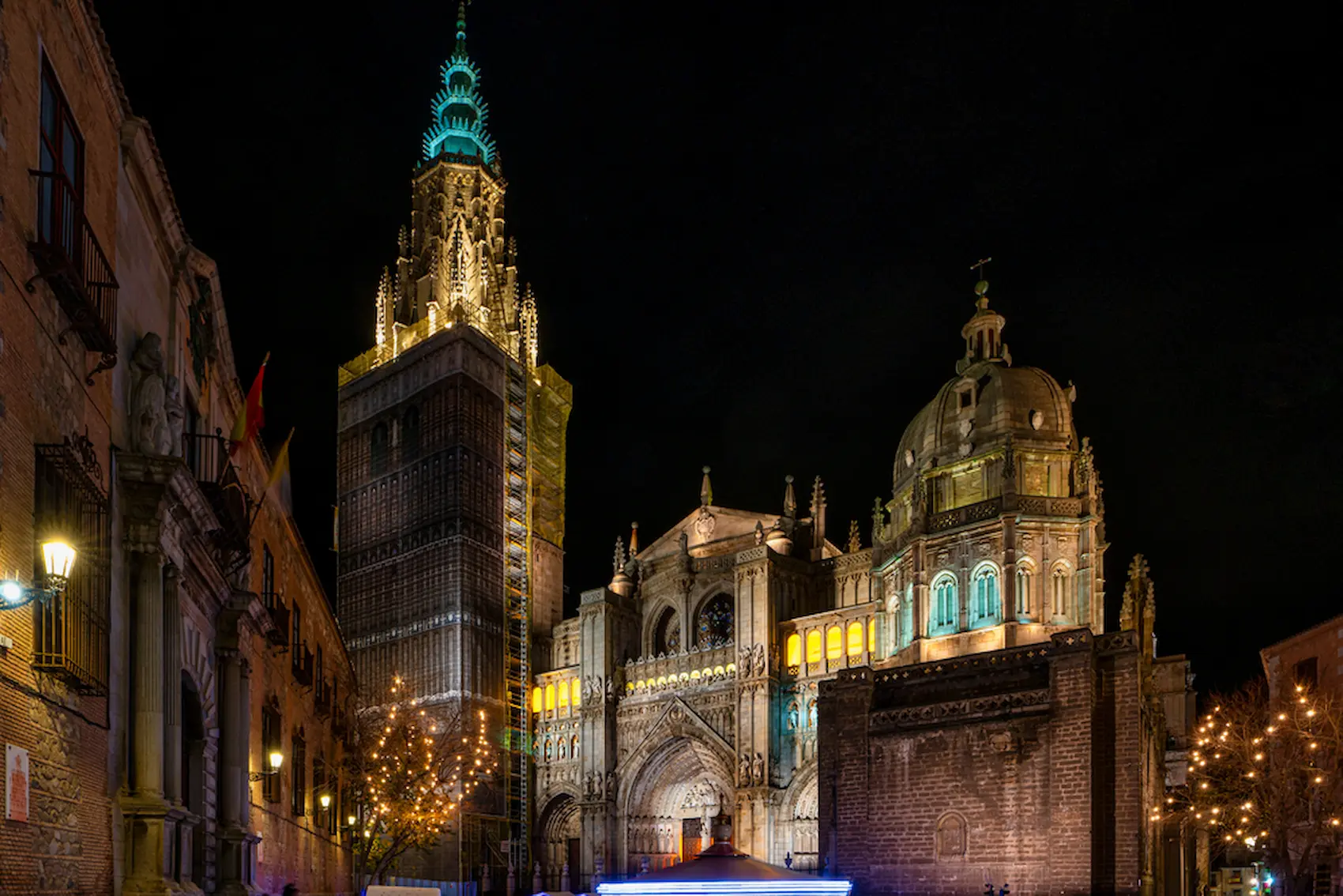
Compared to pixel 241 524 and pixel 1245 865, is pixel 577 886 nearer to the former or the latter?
pixel 1245 865

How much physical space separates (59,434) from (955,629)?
42.3 meters

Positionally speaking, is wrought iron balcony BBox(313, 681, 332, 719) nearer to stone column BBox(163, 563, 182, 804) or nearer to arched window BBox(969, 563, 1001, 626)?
stone column BBox(163, 563, 182, 804)

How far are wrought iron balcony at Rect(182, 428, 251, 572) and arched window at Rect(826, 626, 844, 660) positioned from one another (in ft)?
127

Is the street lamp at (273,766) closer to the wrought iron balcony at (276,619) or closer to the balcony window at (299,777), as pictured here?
the wrought iron balcony at (276,619)

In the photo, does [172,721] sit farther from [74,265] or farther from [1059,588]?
[1059,588]

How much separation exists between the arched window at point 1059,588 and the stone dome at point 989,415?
5057 millimetres

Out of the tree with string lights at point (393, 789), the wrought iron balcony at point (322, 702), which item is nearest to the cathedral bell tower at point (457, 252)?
the tree with string lights at point (393, 789)

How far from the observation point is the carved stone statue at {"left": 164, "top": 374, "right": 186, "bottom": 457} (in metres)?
15.1

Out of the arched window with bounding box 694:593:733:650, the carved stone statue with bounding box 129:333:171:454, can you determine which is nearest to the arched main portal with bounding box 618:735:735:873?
the arched window with bounding box 694:593:733:650

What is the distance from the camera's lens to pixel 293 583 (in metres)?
27.8

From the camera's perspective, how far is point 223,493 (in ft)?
56.0

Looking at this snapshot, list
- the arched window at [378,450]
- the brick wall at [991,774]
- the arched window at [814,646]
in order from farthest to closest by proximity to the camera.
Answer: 1. the arched window at [378,450]
2. the arched window at [814,646]
3. the brick wall at [991,774]

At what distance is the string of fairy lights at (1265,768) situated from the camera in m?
35.7

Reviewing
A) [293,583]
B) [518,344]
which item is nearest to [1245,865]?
[518,344]
